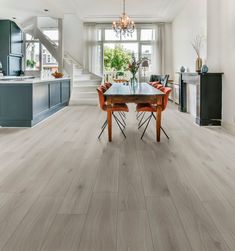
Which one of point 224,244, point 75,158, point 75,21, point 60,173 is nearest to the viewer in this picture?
point 224,244

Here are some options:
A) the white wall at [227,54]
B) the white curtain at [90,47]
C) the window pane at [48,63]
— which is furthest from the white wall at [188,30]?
the window pane at [48,63]

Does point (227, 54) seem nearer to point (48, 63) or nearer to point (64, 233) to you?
point (64, 233)

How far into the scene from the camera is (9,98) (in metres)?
5.91

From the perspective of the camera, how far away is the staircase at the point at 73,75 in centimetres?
1069

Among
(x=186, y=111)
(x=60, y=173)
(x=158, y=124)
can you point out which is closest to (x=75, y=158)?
(x=60, y=173)

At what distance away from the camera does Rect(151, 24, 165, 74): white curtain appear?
12.2 m

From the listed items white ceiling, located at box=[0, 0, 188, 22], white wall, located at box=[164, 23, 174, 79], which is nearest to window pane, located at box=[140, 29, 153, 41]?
white wall, located at box=[164, 23, 174, 79]

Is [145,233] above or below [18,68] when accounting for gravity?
below

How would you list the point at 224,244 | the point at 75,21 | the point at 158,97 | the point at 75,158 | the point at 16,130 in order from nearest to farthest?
the point at 224,244
the point at 75,158
the point at 158,97
the point at 16,130
the point at 75,21

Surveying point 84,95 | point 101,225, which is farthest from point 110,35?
point 101,225

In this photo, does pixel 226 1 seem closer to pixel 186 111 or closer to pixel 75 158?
pixel 186 111

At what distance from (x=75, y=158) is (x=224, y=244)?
2276mm

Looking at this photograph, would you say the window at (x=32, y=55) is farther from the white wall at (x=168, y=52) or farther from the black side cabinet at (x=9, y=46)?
the white wall at (x=168, y=52)

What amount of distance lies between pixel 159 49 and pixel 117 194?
410 inches
